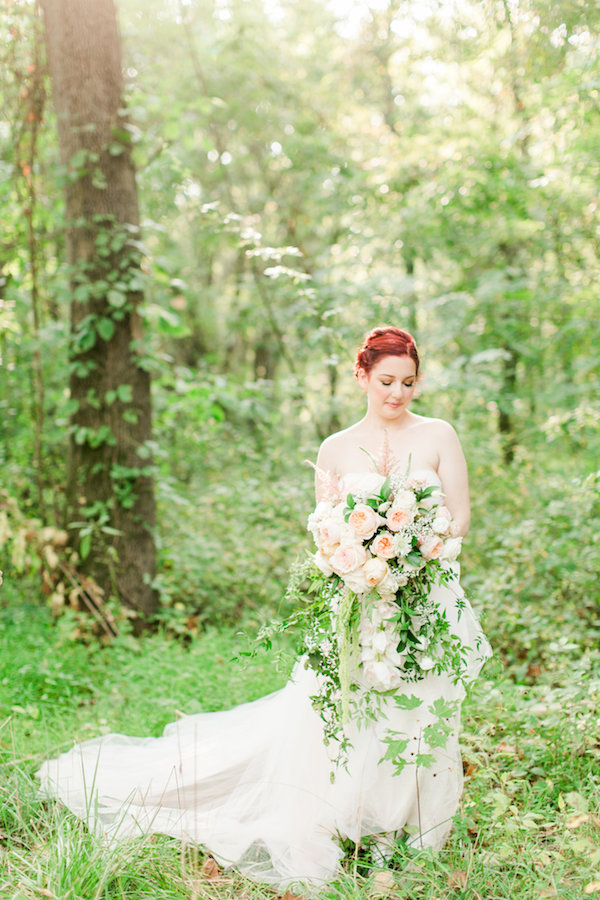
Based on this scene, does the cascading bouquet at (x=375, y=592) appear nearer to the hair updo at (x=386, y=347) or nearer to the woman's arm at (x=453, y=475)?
the woman's arm at (x=453, y=475)

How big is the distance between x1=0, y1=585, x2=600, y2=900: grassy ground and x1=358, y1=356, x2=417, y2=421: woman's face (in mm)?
1125

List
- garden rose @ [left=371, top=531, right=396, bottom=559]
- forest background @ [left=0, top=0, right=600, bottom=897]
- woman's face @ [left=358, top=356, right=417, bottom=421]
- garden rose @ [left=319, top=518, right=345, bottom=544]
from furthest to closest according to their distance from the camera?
1. forest background @ [left=0, top=0, right=600, bottom=897]
2. woman's face @ [left=358, top=356, right=417, bottom=421]
3. garden rose @ [left=319, top=518, right=345, bottom=544]
4. garden rose @ [left=371, top=531, right=396, bottom=559]

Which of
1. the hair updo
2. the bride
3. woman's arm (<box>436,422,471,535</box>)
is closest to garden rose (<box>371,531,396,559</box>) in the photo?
the bride

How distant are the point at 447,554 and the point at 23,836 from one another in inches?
80.4

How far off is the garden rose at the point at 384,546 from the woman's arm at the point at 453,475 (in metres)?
0.55

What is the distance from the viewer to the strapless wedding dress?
294 cm

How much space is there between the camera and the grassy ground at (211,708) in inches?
102

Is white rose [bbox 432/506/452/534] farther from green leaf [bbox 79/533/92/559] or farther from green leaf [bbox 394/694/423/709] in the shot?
green leaf [bbox 79/533/92/559]

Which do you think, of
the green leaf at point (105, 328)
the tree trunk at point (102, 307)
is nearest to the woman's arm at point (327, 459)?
the tree trunk at point (102, 307)

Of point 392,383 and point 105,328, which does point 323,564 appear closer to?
point 392,383

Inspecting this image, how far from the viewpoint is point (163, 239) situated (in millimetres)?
12133

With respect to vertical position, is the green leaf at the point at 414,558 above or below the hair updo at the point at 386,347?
below

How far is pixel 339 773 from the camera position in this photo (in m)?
3.03

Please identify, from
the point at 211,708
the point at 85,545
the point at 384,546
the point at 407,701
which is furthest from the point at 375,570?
the point at 85,545
